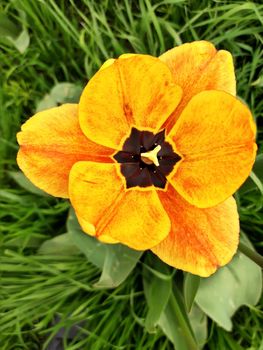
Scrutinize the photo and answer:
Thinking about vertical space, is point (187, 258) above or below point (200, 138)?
below

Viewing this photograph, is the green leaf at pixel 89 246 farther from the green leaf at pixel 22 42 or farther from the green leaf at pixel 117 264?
the green leaf at pixel 22 42

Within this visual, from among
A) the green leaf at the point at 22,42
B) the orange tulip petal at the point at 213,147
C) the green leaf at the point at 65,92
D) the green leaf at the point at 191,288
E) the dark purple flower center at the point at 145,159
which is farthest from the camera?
the green leaf at the point at 22,42

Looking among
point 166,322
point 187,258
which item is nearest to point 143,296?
point 166,322

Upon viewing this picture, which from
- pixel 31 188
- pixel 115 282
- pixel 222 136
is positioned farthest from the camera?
pixel 31 188

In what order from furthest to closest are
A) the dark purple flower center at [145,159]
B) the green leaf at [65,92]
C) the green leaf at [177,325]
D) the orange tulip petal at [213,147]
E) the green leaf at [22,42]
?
the green leaf at [22,42], the green leaf at [65,92], the green leaf at [177,325], the dark purple flower center at [145,159], the orange tulip petal at [213,147]

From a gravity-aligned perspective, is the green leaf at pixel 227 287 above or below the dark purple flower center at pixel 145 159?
below

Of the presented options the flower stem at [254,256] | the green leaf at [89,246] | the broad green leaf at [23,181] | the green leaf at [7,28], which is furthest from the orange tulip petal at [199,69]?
the green leaf at [7,28]

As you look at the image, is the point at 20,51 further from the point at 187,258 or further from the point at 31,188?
the point at 187,258
